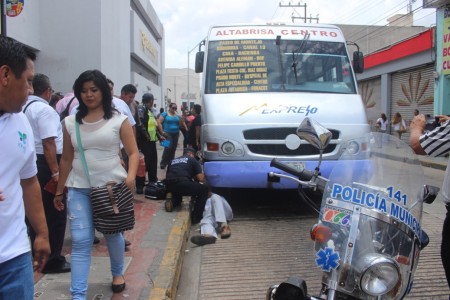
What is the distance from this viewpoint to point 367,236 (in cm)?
194

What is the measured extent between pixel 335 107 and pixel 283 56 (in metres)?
1.21

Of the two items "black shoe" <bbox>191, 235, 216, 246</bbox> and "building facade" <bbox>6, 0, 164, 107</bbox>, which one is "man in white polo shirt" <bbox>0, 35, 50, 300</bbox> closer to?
"black shoe" <bbox>191, 235, 216, 246</bbox>

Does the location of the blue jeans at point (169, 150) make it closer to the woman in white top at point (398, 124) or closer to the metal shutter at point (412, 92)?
the metal shutter at point (412, 92)

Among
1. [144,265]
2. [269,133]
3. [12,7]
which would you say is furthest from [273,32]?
[144,265]

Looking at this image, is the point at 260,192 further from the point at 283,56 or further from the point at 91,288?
the point at 91,288

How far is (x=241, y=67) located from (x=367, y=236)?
198 inches

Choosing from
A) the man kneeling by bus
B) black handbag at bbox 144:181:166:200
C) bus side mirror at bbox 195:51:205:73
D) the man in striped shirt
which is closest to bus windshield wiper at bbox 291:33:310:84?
bus side mirror at bbox 195:51:205:73

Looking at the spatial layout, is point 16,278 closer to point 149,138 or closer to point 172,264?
point 172,264

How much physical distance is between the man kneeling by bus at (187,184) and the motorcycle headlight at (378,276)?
13.5ft

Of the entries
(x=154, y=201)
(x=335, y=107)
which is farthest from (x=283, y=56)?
(x=154, y=201)

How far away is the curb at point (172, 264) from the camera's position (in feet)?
11.6

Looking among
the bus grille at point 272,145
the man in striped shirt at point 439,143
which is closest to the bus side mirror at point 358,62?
the bus grille at point 272,145

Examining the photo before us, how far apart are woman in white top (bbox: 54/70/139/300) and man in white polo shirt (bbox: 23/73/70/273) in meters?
0.34

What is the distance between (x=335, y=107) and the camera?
6.16 metres
